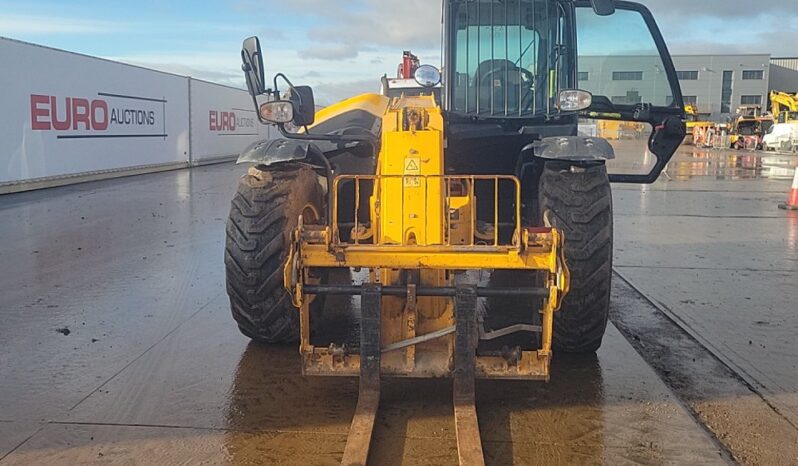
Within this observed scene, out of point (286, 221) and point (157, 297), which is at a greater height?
point (286, 221)

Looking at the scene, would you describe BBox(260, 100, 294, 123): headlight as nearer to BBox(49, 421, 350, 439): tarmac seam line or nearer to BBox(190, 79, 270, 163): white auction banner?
BBox(49, 421, 350, 439): tarmac seam line

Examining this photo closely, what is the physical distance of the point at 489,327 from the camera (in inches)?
219

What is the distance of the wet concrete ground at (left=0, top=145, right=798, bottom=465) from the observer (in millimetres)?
3596

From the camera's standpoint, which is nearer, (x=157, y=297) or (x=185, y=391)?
(x=185, y=391)

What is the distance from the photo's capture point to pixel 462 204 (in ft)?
14.3

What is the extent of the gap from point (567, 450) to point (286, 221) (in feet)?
6.99

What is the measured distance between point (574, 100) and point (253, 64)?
2.05m

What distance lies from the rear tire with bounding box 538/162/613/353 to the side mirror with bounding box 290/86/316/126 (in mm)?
1674

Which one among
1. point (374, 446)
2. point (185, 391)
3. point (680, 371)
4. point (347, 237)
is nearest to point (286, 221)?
point (347, 237)

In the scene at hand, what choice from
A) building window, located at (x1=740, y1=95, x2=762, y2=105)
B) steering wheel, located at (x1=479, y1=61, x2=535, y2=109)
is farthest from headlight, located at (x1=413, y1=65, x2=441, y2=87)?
building window, located at (x1=740, y1=95, x2=762, y2=105)

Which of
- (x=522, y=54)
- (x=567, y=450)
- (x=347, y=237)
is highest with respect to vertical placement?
(x=522, y=54)

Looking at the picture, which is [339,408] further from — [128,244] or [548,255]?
[128,244]

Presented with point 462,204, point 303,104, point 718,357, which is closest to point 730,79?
point 718,357

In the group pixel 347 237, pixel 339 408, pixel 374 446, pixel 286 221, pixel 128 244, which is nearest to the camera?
pixel 374 446
